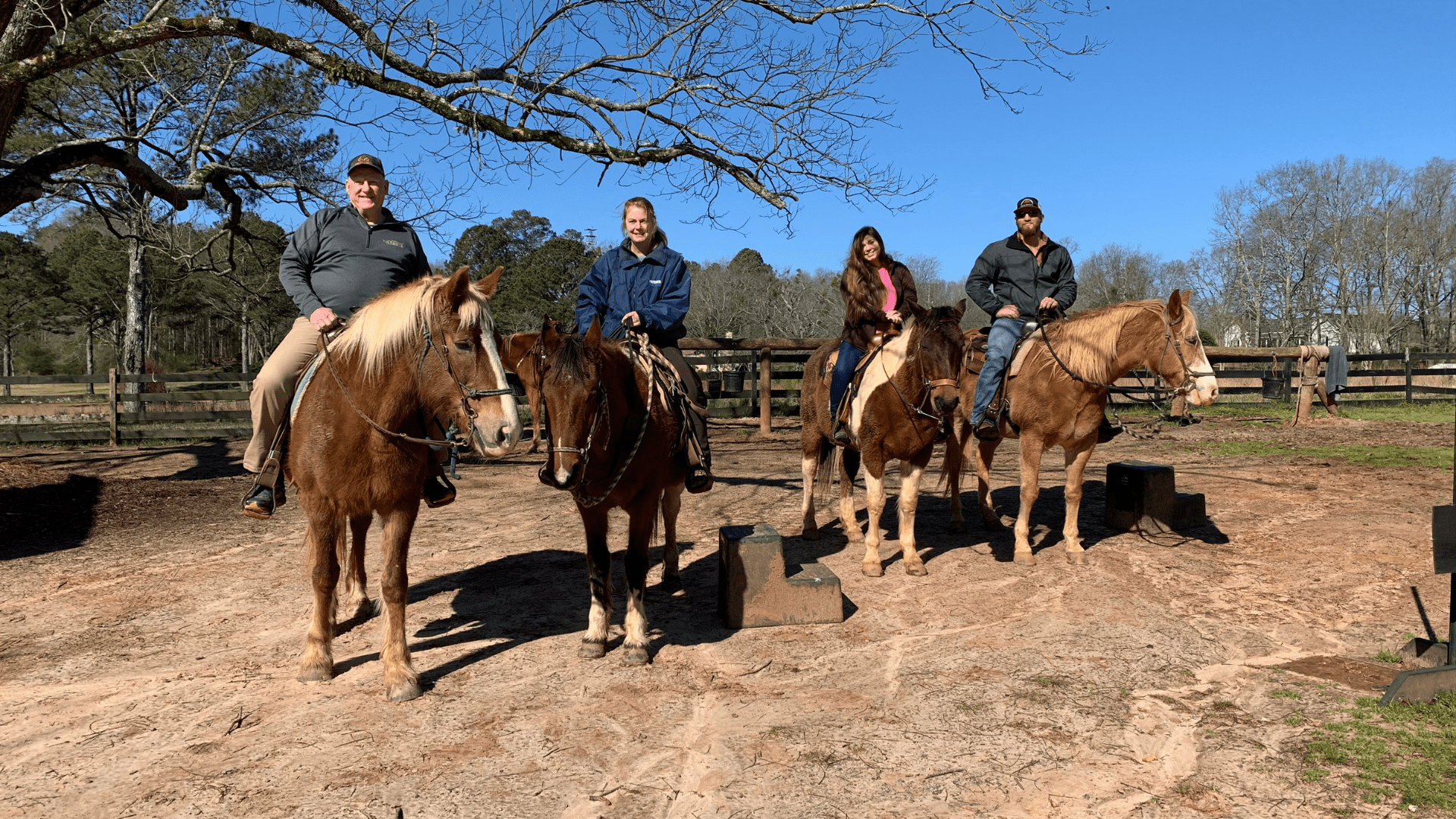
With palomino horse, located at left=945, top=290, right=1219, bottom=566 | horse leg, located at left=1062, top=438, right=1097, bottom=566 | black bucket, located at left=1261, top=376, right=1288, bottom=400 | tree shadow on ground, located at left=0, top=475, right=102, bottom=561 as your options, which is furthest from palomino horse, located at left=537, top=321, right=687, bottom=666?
black bucket, located at left=1261, top=376, right=1288, bottom=400

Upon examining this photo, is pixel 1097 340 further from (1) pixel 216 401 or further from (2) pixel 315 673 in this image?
(1) pixel 216 401

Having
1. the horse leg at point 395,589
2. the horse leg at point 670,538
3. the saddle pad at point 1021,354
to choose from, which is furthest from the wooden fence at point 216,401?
the horse leg at point 395,589

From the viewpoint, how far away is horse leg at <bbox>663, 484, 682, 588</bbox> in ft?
19.7

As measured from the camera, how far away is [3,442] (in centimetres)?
1541

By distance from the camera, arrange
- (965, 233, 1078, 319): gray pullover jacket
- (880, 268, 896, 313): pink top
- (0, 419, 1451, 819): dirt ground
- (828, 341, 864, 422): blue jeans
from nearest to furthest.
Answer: (0, 419, 1451, 819): dirt ground, (880, 268, 896, 313): pink top, (828, 341, 864, 422): blue jeans, (965, 233, 1078, 319): gray pullover jacket

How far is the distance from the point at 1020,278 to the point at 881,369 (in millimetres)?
1768

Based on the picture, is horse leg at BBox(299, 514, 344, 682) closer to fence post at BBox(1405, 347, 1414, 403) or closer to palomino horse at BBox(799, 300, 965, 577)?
palomino horse at BBox(799, 300, 965, 577)

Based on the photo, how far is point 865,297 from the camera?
6.63 m

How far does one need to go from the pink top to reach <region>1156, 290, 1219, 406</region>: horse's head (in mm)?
2160

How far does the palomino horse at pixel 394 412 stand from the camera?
396cm

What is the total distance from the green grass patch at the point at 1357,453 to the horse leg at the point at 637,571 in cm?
1062

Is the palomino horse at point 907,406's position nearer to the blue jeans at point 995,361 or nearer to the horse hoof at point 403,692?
the blue jeans at point 995,361

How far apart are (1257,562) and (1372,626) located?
154 centimetres

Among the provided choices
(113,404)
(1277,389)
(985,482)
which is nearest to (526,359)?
(985,482)
